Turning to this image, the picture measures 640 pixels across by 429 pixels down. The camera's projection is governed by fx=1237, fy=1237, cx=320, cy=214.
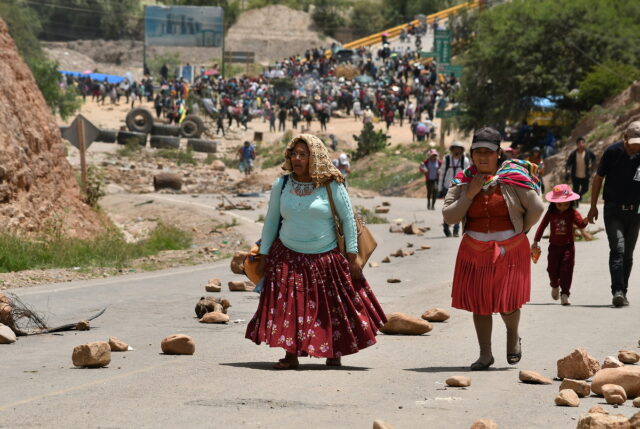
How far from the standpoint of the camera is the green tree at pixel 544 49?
154ft

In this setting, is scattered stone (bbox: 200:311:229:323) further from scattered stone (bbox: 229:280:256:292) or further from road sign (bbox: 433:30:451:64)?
road sign (bbox: 433:30:451:64)

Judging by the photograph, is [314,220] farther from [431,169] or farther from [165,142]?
[165,142]

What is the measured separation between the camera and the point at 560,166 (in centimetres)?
3797

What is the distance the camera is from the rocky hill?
66.2 feet

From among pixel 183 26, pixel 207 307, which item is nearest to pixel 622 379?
pixel 207 307

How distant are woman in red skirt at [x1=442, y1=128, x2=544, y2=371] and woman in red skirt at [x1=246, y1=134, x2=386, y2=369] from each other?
736 mm

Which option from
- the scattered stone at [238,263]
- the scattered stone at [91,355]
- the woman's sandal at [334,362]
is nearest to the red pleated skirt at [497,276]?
the woman's sandal at [334,362]

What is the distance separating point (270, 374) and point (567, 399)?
6.93 ft

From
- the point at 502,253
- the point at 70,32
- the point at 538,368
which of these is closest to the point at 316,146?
the point at 502,253

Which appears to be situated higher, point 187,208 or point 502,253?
point 502,253

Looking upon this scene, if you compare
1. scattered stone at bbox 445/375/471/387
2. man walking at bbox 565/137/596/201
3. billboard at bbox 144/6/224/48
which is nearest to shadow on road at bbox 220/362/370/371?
scattered stone at bbox 445/375/471/387

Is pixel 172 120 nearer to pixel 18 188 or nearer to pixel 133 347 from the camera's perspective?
pixel 18 188

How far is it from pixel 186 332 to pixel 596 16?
40319mm

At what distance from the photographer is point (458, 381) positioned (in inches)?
293
